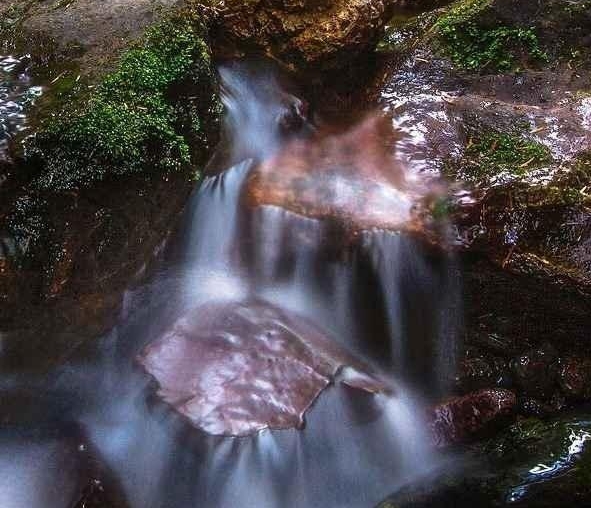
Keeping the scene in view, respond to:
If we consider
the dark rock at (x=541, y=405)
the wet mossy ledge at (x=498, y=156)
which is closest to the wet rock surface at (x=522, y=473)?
the dark rock at (x=541, y=405)

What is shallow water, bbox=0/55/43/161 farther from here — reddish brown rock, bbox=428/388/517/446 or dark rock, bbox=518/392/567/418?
dark rock, bbox=518/392/567/418

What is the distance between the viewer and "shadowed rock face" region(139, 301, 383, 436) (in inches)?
145

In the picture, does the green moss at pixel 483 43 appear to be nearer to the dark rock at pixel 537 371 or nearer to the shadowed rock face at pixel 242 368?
the dark rock at pixel 537 371

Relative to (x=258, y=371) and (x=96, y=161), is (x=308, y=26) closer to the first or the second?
(x=96, y=161)

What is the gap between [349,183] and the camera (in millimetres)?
4402

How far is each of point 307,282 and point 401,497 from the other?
1.69 m

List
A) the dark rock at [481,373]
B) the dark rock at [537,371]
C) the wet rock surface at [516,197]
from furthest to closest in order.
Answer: the dark rock at [481,373]
the dark rock at [537,371]
the wet rock surface at [516,197]

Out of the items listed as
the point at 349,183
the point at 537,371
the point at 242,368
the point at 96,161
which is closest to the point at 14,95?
the point at 96,161

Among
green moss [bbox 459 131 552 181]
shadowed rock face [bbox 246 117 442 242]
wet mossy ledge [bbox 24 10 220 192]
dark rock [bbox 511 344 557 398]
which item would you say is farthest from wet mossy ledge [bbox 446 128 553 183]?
wet mossy ledge [bbox 24 10 220 192]

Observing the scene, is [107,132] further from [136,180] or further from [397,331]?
[397,331]

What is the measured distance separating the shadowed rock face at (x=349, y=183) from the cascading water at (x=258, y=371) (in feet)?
0.25

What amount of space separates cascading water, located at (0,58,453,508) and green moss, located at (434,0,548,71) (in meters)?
1.96

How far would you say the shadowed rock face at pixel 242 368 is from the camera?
3.69 meters

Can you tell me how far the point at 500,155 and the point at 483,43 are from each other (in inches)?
64.0
